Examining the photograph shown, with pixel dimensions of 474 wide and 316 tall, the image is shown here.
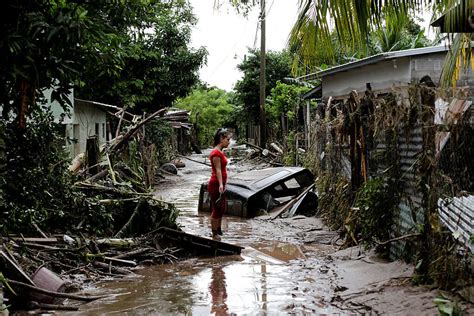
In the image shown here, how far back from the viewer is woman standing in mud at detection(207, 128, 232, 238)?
957 centimetres

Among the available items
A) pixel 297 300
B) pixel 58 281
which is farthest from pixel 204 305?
pixel 58 281

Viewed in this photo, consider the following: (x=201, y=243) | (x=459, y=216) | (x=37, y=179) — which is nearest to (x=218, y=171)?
(x=201, y=243)

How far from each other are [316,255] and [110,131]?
55.3 ft

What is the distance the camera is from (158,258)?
7.92 metres

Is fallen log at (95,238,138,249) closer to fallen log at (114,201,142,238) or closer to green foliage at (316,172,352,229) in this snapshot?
fallen log at (114,201,142,238)

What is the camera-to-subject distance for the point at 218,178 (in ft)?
31.3

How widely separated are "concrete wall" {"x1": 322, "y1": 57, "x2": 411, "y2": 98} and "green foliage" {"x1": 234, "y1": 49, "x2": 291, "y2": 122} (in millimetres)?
15596

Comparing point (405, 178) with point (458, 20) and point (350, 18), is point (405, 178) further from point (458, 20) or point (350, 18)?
point (350, 18)

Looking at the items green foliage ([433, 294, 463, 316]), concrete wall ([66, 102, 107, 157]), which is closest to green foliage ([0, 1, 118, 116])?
green foliage ([433, 294, 463, 316])

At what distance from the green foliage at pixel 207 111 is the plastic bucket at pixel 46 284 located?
4951cm

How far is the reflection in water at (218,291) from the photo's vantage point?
568cm

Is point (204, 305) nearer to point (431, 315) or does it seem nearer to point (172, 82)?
point (431, 315)

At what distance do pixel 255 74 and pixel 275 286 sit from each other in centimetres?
2948

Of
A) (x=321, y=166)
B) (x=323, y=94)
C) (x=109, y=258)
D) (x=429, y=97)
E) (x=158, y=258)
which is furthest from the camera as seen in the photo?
(x=323, y=94)
